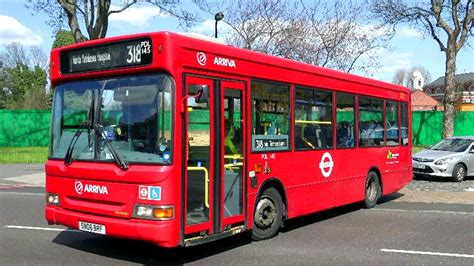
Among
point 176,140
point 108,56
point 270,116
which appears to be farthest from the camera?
point 270,116

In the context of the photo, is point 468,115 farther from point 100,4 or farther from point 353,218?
point 353,218

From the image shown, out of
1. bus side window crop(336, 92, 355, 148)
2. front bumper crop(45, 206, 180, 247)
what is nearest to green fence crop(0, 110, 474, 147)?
bus side window crop(336, 92, 355, 148)

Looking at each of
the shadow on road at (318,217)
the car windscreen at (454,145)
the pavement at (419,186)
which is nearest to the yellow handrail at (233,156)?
the shadow on road at (318,217)

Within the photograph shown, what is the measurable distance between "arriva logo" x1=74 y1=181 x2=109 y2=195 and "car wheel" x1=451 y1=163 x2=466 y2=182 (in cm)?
1353

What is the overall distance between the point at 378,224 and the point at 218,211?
397cm

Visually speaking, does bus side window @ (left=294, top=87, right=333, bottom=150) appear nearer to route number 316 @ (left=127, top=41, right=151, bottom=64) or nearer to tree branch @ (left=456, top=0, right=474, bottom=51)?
route number 316 @ (left=127, top=41, right=151, bottom=64)

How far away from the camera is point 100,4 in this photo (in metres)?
21.3

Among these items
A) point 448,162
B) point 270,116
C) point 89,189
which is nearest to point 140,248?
point 89,189

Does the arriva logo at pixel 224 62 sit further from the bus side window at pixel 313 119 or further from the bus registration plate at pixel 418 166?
the bus registration plate at pixel 418 166

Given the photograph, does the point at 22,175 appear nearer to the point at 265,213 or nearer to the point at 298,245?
the point at 265,213

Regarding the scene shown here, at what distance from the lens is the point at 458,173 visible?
56.1 feet

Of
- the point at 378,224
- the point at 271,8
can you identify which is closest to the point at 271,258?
the point at 378,224

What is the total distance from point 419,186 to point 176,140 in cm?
1158

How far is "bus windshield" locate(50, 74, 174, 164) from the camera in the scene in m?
6.28
